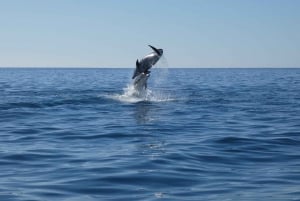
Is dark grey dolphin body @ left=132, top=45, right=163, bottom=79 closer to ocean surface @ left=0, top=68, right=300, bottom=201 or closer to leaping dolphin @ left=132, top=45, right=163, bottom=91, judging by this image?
leaping dolphin @ left=132, top=45, right=163, bottom=91

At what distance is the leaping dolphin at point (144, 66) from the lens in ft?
103

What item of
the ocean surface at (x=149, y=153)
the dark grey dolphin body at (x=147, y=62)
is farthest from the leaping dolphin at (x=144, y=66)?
the ocean surface at (x=149, y=153)

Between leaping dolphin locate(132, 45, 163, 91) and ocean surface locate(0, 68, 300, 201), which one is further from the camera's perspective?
leaping dolphin locate(132, 45, 163, 91)

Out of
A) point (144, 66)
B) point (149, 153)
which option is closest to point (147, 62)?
point (144, 66)

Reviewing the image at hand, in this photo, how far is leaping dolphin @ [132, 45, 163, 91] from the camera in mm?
31402

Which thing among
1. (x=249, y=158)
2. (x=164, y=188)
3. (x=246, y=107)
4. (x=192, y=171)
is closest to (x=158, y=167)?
(x=192, y=171)

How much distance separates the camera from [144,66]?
107 feet

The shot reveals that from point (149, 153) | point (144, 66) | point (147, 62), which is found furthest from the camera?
point (144, 66)

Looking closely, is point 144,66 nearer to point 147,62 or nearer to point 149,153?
point 147,62

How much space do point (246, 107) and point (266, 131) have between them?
1012 cm

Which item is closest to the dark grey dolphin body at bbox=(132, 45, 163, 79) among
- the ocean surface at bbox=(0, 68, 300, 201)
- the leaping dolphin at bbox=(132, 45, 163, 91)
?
the leaping dolphin at bbox=(132, 45, 163, 91)

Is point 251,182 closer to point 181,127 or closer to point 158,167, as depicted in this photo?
point 158,167

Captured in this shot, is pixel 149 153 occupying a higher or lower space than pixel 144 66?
lower

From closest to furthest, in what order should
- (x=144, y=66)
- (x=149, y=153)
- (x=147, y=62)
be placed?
(x=149, y=153), (x=147, y=62), (x=144, y=66)
